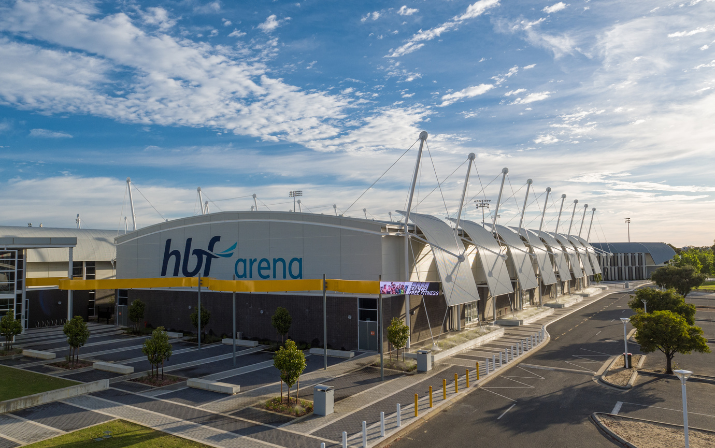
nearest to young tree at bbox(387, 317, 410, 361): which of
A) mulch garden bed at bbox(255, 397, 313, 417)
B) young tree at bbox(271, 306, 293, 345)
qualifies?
mulch garden bed at bbox(255, 397, 313, 417)

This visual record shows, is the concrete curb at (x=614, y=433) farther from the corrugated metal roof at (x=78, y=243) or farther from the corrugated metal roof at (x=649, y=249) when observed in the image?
the corrugated metal roof at (x=649, y=249)

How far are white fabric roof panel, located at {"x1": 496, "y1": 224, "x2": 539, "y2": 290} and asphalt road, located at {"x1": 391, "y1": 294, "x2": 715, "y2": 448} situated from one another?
67.8 ft


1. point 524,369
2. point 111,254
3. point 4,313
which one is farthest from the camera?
point 111,254

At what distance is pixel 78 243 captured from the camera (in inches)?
2114

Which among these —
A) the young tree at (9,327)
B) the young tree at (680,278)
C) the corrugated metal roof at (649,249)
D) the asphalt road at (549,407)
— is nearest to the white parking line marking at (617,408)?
the asphalt road at (549,407)

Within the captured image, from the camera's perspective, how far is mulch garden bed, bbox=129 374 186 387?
23.9 meters

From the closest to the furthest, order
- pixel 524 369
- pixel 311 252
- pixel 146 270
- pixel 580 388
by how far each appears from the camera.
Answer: pixel 580 388 → pixel 524 369 → pixel 311 252 → pixel 146 270

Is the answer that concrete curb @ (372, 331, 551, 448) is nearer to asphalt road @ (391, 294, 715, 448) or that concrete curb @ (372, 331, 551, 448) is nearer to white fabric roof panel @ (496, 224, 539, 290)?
asphalt road @ (391, 294, 715, 448)

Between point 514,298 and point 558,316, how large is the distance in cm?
516

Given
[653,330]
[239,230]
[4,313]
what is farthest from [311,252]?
[4,313]

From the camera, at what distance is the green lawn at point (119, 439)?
1576cm

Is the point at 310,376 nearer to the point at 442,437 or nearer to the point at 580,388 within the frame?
the point at 442,437

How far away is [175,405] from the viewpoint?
20.4m

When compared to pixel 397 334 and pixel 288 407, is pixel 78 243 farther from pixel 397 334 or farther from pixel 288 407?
pixel 288 407
